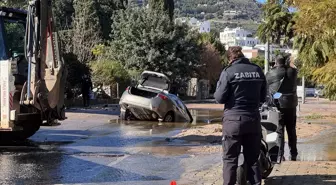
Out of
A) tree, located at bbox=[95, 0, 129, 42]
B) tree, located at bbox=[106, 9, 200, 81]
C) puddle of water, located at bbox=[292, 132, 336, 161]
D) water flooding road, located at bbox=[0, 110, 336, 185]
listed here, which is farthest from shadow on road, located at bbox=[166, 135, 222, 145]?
tree, located at bbox=[95, 0, 129, 42]

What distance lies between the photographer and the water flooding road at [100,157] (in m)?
8.72

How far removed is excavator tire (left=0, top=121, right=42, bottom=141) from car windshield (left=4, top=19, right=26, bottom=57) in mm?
1993

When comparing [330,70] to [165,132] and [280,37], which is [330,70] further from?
[280,37]

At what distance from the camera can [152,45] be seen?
42844 mm

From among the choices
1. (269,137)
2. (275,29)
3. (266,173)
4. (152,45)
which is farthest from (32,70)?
(152,45)

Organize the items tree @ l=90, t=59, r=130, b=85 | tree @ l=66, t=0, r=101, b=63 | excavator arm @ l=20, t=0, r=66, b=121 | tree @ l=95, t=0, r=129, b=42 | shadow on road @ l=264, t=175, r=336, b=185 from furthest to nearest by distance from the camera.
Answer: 1. tree @ l=95, t=0, r=129, b=42
2. tree @ l=66, t=0, r=101, b=63
3. tree @ l=90, t=59, r=130, b=85
4. excavator arm @ l=20, t=0, r=66, b=121
5. shadow on road @ l=264, t=175, r=336, b=185

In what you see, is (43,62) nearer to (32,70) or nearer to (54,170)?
(32,70)

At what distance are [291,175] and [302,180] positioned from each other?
1.38 feet

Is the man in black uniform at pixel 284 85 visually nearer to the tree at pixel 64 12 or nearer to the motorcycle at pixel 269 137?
the motorcycle at pixel 269 137

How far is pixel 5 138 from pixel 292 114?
23.5 ft

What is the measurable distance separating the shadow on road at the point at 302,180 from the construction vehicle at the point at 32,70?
18.2ft

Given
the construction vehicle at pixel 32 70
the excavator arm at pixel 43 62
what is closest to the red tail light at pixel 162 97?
the construction vehicle at pixel 32 70

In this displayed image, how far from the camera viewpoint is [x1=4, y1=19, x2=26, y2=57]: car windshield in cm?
1207

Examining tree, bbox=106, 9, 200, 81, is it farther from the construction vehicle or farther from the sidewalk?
the sidewalk
